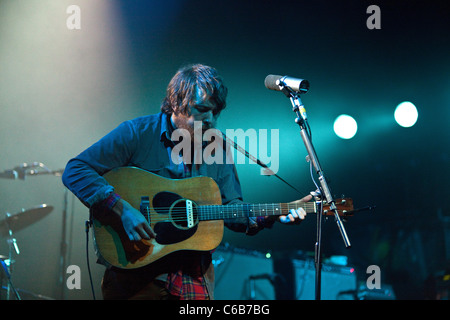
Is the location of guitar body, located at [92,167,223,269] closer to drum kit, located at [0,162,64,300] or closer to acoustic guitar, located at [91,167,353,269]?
acoustic guitar, located at [91,167,353,269]

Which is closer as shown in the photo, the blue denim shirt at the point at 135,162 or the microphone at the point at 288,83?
the blue denim shirt at the point at 135,162

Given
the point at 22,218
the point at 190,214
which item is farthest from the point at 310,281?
the point at 22,218

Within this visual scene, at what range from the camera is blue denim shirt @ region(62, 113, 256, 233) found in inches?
97.7

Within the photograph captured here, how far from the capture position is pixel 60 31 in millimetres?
4500

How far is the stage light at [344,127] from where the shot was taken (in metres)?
5.57

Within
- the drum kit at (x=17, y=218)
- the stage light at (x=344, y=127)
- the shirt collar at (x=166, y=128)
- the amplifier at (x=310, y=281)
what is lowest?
the amplifier at (x=310, y=281)

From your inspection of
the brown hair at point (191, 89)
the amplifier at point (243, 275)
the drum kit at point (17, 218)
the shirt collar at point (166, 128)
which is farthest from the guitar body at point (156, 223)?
the drum kit at point (17, 218)

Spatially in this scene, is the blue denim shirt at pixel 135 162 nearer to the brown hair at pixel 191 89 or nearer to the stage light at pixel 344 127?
the brown hair at pixel 191 89

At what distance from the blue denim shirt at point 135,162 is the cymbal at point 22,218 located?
2.33 metres

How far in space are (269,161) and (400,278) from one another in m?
3.36

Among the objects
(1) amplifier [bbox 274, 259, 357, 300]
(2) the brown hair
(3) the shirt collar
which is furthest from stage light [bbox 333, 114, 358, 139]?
(3) the shirt collar

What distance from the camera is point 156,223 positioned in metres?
2.55

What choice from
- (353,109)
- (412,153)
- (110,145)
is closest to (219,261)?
(110,145)

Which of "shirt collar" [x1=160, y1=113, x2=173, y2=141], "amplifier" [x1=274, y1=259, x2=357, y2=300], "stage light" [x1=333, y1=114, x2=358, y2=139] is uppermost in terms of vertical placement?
"stage light" [x1=333, y1=114, x2=358, y2=139]
